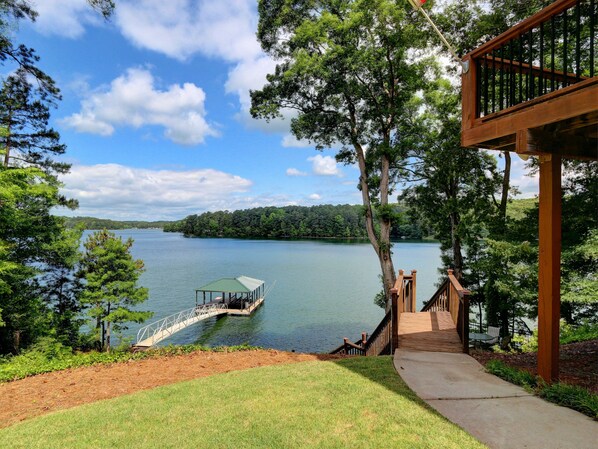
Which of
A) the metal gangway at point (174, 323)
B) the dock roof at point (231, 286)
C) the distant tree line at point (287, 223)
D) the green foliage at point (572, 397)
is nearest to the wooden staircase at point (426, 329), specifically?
the green foliage at point (572, 397)

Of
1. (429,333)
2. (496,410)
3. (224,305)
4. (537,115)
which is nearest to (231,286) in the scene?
(224,305)

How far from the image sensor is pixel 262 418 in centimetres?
332

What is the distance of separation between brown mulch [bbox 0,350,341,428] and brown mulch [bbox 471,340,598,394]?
10.4 ft

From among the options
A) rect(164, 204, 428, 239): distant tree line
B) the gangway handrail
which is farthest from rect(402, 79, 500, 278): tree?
rect(164, 204, 428, 239): distant tree line

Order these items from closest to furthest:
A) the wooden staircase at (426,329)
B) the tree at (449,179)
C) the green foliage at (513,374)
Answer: the green foliage at (513,374), the wooden staircase at (426,329), the tree at (449,179)

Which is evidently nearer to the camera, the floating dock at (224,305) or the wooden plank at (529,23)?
the wooden plank at (529,23)

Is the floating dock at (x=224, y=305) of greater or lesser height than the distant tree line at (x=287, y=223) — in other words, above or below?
below

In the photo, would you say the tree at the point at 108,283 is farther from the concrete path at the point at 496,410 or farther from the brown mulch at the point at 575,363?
the brown mulch at the point at 575,363

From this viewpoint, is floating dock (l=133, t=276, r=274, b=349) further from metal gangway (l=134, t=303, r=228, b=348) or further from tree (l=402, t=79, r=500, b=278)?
tree (l=402, t=79, r=500, b=278)

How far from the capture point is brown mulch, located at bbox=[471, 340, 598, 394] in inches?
162

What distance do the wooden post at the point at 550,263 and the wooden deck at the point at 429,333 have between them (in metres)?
2.09

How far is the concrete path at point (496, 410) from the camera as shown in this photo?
276cm

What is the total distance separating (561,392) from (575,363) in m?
2.23

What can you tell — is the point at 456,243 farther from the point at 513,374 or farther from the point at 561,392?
the point at 561,392
